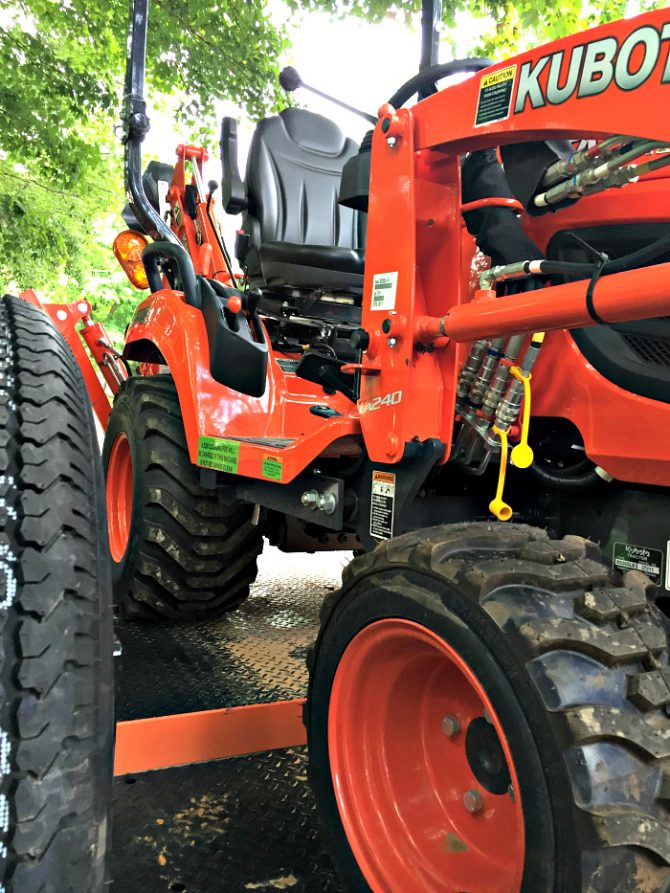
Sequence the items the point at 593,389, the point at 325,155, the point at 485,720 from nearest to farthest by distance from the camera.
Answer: the point at 485,720 → the point at 593,389 → the point at 325,155

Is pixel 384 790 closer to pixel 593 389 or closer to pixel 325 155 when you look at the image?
pixel 593 389

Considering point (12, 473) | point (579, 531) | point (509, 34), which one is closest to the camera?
point (12, 473)

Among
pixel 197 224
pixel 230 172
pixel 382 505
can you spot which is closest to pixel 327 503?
pixel 382 505

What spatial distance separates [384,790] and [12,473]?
3.27ft

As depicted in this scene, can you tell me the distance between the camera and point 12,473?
1.05 metres

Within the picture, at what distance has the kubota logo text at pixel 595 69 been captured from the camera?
1196mm

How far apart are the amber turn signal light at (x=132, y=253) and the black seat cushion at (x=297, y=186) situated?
510 millimetres

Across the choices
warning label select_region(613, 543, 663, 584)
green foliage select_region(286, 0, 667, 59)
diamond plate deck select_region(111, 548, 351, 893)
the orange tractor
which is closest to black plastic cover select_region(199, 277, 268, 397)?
the orange tractor

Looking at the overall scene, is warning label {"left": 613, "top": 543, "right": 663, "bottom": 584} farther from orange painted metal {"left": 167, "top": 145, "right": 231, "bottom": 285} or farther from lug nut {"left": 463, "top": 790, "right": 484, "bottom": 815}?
orange painted metal {"left": 167, "top": 145, "right": 231, "bottom": 285}

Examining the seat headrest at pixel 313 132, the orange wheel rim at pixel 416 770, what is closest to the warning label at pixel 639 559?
the orange wheel rim at pixel 416 770

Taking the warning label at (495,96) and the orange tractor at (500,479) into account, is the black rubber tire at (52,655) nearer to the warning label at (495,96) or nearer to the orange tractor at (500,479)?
the orange tractor at (500,479)

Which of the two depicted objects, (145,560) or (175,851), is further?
(145,560)

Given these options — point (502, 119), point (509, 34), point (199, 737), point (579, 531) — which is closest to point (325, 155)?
point (502, 119)

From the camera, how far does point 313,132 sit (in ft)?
11.8
